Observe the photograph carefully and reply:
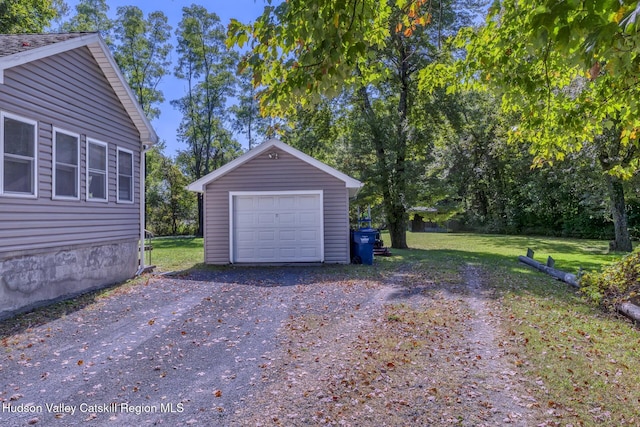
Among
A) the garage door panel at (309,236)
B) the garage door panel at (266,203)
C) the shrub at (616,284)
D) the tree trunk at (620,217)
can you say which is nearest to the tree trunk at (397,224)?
the garage door panel at (309,236)

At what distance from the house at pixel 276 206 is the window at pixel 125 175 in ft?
7.62

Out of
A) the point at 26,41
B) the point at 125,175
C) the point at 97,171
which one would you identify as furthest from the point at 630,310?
the point at 26,41

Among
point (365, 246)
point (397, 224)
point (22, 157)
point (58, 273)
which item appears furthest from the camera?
point (397, 224)

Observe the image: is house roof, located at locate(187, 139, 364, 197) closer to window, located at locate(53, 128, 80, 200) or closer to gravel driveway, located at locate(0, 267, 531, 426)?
window, located at locate(53, 128, 80, 200)

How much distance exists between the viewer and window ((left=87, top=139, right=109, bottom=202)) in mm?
8180

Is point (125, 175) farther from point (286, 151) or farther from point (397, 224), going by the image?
point (397, 224)

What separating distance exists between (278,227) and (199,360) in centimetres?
755

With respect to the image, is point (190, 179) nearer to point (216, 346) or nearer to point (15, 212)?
point (15, 212)

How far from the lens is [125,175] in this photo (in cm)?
954

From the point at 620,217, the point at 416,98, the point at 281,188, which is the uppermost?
the point at 416,98

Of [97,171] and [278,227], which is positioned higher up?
[97,171]

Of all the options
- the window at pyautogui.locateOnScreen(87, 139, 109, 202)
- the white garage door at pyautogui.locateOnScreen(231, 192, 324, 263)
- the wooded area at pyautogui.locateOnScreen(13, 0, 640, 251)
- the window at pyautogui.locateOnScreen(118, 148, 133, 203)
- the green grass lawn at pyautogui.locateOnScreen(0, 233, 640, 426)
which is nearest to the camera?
the wooded area at pyautogui.locateOnScreen(13, 0, 640, 251)

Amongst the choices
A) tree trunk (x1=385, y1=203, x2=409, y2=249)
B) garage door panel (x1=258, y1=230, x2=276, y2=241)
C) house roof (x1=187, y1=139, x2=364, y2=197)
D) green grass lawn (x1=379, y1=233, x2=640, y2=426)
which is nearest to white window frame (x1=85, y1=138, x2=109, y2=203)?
house roof (x1=187, y1=139, x2=364, y2=197)

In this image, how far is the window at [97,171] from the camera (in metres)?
8.18
